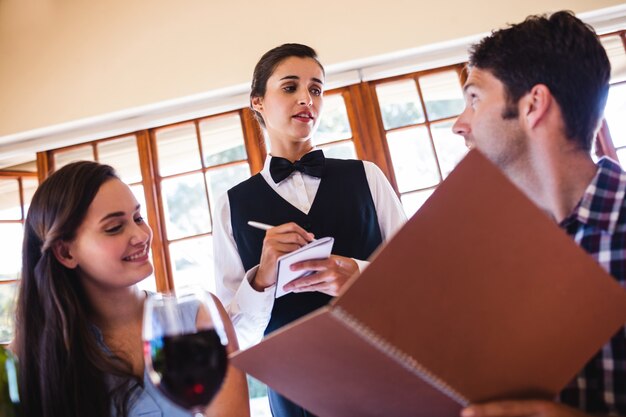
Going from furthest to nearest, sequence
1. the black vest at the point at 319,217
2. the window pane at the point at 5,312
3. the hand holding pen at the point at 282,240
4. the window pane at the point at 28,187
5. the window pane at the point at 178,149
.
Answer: the window pane at the point at 28,187
the window pane at the point at 178,149
the window pane at the point at 5,312
the black vest at the point at 319,217
the hand holding pen at the point at 282,240

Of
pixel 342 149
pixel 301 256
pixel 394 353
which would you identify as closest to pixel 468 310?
pixel 394 353

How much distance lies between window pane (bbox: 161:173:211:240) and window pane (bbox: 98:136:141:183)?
244mm

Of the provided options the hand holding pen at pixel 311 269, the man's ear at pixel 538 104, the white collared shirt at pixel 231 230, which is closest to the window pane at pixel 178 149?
the white collared shirt at pixel 231 230

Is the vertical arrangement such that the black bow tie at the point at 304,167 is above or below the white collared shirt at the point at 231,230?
above

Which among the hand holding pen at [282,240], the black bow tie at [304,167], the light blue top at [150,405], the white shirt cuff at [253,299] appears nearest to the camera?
the light blue top at [150,405]

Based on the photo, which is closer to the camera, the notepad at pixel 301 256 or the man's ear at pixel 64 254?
the notepad at pixel 301 256

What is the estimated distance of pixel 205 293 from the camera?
2.63 ft

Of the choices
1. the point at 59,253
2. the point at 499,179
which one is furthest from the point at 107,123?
the point at 499,179

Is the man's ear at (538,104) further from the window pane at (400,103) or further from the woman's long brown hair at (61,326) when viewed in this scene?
the window pane at (400,103)

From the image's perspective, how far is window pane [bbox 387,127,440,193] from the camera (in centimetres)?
324

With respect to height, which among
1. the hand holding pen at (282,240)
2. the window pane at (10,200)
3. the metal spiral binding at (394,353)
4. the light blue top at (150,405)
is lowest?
the light blue top at (150,405)

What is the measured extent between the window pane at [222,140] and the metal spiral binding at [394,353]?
2816 millimetres

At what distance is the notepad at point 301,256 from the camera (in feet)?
3.71

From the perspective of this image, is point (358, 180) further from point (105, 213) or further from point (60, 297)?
point (60, 297)
